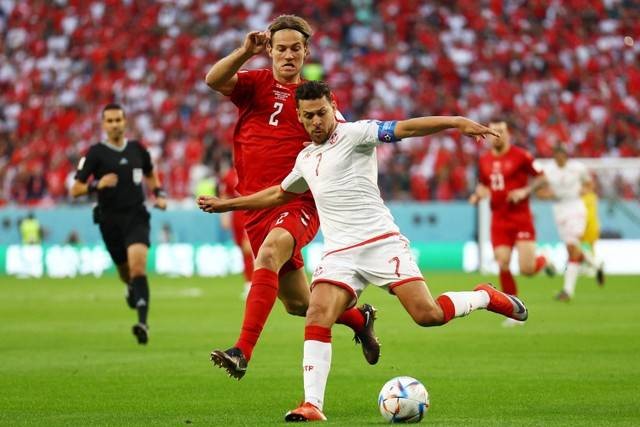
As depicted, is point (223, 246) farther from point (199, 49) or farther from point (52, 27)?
point (52, 27)

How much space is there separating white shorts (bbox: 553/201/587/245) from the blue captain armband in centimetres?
1373

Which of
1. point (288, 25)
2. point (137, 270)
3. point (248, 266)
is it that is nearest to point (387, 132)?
point (288, 25)

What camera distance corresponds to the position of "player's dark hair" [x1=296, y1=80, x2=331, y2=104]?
720cm

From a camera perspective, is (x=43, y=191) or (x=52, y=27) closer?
(x=43, y=191)

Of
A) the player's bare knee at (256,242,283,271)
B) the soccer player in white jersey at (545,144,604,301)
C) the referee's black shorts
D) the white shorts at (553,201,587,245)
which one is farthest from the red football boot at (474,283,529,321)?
the white shorts at (553,201,587,245)

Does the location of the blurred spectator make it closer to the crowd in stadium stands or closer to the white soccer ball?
the crowd in stadium stands

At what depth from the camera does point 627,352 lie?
36.8ft

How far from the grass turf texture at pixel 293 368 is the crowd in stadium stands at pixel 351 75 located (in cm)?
1198

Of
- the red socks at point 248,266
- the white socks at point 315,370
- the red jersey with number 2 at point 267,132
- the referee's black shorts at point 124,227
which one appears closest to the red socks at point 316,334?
the white socks at point 315,370

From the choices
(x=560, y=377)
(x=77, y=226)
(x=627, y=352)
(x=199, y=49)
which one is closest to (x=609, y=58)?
(x=199, y=49)

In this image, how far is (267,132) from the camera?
873cm

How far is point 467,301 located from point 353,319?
1343 mm

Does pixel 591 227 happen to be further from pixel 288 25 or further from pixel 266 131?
pixel 288 25

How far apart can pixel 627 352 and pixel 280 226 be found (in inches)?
170
